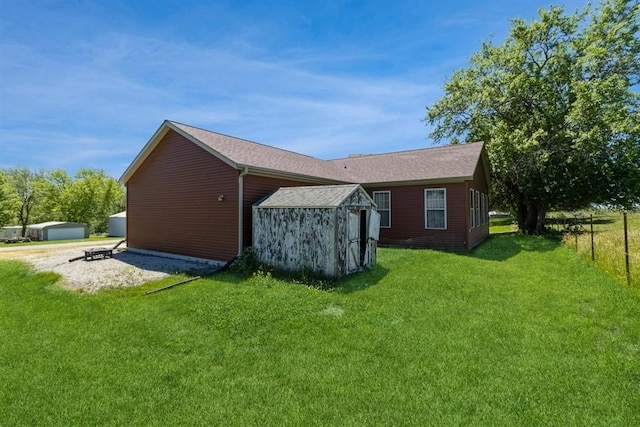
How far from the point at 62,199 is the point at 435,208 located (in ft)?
149

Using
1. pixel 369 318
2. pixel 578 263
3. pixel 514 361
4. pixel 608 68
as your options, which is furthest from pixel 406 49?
pixel 608 68

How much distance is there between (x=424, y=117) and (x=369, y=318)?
20.6 metres

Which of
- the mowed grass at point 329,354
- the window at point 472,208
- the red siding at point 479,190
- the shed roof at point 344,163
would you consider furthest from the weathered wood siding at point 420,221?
the mowed grass at point 329,354

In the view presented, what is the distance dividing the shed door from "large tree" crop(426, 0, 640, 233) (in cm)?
1200

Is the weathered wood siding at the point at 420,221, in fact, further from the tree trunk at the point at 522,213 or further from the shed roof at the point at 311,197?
the tree trunk at the point at 522,213

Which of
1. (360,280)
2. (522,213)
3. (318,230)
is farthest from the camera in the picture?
(522,213)

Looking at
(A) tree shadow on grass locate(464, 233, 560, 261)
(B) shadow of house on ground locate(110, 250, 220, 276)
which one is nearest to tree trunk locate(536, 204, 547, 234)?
(A) tree shadow on grass locate(464, 233, 560, 261)

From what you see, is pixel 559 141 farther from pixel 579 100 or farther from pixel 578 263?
pixel 578 263

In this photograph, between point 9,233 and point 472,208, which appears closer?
point 472,208

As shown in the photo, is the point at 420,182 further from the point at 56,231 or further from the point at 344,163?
the point at 56,231

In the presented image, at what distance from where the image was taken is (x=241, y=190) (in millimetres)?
10180

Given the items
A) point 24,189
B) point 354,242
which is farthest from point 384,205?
point 24,189

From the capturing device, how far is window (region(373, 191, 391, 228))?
50.4 ft

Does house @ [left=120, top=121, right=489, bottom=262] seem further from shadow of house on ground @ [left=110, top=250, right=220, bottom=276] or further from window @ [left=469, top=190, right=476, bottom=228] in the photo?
shadow of house on ground @ [left=110, top=250, right=220, bottom=276]
